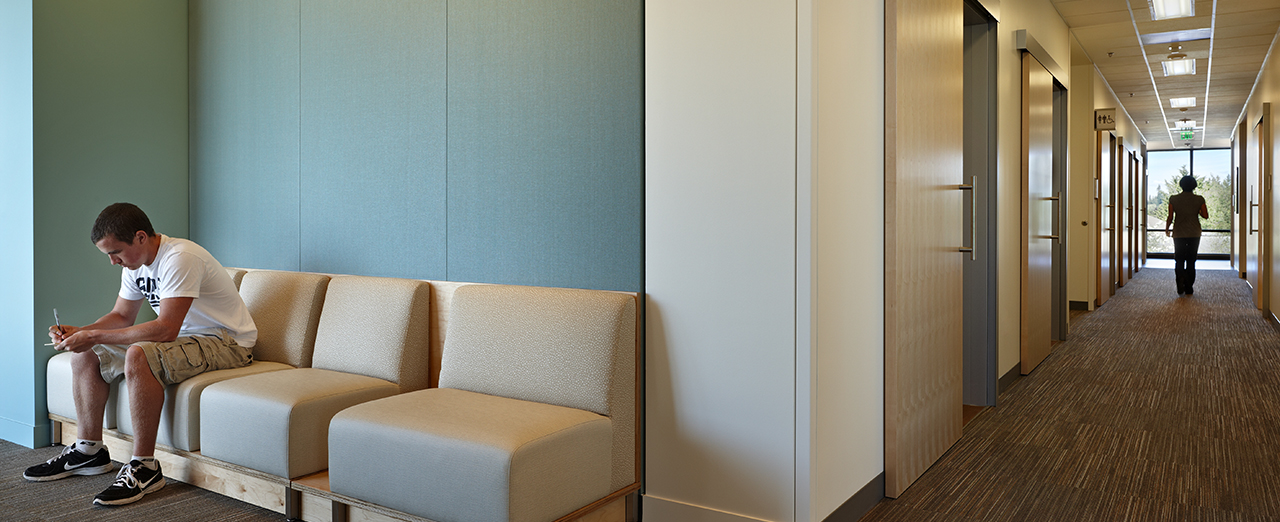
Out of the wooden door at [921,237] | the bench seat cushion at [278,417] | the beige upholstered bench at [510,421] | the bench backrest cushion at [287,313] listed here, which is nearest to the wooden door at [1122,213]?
the wooden door at [921,237]

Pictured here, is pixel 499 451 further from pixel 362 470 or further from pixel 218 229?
pixel 218 229

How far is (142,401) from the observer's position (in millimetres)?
3049

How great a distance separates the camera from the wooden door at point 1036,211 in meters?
5.10

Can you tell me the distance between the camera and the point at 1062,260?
6703 millimetres

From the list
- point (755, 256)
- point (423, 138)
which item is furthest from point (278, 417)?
point (755, 256)

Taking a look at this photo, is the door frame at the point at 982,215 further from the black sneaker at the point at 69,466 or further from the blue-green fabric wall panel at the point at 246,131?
the black sneaker at the point at 69,466

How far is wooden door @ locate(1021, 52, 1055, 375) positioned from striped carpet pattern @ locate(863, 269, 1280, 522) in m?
0.25

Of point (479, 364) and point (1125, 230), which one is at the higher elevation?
point (1125, 230)

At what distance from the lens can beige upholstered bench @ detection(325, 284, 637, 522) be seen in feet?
7.42

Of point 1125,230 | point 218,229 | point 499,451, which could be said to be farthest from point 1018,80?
point 1125,230

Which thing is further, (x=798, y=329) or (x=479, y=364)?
(x=479, y=364)

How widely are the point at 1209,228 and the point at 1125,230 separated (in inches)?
363

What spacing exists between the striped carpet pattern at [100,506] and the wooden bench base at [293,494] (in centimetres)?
4

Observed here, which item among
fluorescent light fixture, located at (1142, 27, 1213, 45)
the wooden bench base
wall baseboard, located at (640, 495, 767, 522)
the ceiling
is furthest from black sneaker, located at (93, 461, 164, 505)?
fluorescent light fixture, located at (1142, 27, 1213, 45)
